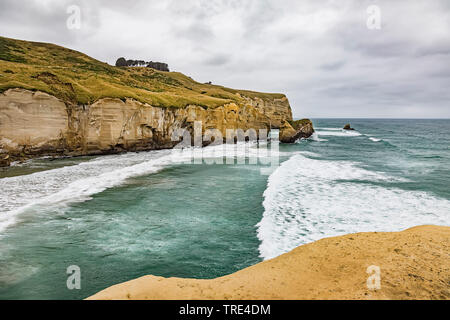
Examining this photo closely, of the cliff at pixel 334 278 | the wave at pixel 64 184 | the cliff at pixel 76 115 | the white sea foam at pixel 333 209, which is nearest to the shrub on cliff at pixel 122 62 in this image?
the cliff at pixel 76 115

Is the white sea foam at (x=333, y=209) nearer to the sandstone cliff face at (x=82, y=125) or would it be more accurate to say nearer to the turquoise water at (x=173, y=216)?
the turquoise water at (x=173, y=216)

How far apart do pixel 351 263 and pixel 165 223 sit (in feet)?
26.8

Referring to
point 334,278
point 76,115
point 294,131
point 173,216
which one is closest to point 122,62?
point 294,131

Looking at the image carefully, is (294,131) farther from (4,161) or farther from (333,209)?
(4,161)

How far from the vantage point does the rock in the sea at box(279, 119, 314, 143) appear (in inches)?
2108

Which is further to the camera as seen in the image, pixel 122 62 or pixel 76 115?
pixel 122 62

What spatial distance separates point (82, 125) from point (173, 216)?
845 inches

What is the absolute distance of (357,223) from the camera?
1109cm

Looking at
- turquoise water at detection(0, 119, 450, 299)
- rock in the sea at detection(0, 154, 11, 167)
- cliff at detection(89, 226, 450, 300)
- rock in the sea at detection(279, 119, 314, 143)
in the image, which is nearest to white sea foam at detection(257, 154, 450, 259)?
turquoise water at detection(0, 119, 450, 299)

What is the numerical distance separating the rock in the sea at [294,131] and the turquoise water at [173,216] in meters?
31.8

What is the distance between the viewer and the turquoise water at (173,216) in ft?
26.4

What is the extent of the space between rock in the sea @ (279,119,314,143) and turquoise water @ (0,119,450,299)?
31764 millimetres

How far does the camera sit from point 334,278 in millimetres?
4840
